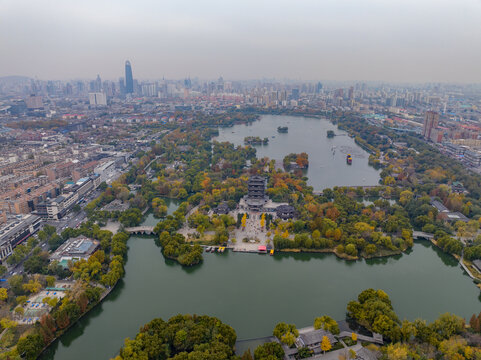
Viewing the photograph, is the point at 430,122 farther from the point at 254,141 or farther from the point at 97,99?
the point at 97,99

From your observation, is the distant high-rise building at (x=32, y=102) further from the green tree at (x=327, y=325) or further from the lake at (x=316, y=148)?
the green tree at (x=327, y=325)

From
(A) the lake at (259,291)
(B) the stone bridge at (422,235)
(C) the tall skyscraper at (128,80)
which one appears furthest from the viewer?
(C) the tall skyscraper at (128,80)


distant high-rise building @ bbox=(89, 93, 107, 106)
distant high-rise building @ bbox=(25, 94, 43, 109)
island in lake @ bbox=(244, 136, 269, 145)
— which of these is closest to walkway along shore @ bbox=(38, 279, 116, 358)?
island in lake @ bbox=(244, 136, 269, 145)

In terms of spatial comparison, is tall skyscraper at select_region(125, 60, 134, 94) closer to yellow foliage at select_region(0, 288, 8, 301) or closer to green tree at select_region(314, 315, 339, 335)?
yellow foliage at select_region(0, 288, 8, 301)

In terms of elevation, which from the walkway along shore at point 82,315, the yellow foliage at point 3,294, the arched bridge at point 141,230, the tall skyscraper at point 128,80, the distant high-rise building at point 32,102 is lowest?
the walkway along shore at point 82,315

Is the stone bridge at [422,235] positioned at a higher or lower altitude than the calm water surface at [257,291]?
higher

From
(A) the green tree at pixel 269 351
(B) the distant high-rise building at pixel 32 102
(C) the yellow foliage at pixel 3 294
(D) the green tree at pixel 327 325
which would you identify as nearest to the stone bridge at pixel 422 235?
(D) the green tree at pixel 327 325
